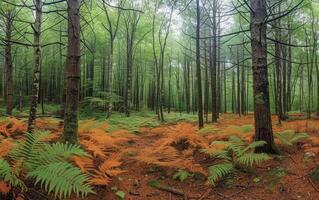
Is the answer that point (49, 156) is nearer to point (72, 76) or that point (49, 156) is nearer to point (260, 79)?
point (72, 76)

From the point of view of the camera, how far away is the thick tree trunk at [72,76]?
5.73 m

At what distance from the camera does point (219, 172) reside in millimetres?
5238

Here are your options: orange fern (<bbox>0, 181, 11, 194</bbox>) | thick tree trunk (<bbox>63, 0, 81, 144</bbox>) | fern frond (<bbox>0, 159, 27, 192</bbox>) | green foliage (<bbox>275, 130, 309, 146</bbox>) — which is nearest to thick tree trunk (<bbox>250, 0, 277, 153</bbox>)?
green foliage (<bbox>275, 130, 309, 146</bbox>)

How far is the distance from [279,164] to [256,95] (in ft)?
4.99

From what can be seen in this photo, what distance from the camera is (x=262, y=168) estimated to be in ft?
18.7

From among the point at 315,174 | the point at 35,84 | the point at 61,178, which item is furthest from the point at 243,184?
the point at 35,84

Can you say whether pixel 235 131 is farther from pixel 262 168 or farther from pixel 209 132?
pixel 262 168

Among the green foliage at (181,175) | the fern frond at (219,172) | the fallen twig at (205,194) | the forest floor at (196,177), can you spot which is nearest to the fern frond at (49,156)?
the forest floor at (196,177)

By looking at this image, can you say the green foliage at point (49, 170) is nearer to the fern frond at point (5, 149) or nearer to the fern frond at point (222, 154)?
the fern frond at point (5, 149)

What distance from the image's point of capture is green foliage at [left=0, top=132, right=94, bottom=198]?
147 inches

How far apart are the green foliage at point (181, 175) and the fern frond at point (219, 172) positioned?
457 millimetres

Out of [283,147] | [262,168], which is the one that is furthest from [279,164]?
[283,147]

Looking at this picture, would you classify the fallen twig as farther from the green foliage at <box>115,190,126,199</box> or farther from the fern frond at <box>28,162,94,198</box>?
the fern frond at <box>28,162,94,198</box>

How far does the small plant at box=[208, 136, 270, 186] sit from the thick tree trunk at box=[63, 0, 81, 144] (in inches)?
116
